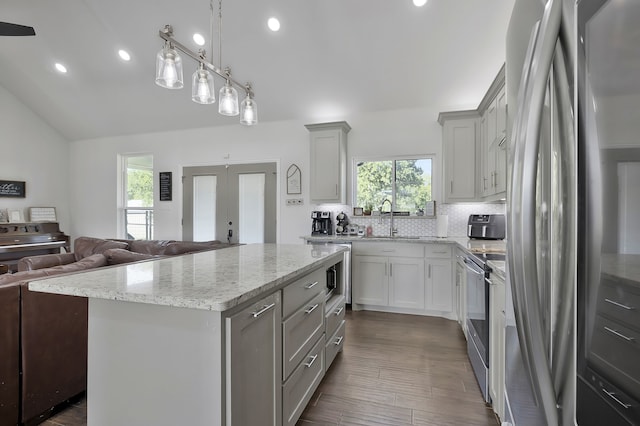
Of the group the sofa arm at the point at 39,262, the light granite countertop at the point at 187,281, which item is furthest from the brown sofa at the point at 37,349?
the sofa arm at the point at 39,262

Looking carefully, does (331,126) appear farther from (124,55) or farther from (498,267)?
(498,267)

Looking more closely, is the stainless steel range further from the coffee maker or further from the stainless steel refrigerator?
the coffee maker

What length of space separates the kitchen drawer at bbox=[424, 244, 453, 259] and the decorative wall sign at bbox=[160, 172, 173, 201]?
4563mm

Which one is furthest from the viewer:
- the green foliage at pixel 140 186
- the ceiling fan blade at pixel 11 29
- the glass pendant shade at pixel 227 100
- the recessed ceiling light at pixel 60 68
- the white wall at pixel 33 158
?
the green foliage at pixel 140 186

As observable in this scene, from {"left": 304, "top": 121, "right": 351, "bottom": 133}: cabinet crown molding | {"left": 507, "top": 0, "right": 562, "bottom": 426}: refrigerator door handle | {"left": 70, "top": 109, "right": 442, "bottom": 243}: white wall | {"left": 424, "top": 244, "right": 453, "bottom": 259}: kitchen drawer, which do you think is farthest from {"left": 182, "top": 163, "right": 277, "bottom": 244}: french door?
{"left": 507, "top": 0, "right": 562, "bottom": 426}: refrigerator door handle

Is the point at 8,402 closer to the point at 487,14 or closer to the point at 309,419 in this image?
the point at 309,419

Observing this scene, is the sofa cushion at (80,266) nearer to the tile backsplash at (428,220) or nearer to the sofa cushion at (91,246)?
the sofa cushion at (91,246)

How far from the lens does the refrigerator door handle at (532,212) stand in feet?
1.57

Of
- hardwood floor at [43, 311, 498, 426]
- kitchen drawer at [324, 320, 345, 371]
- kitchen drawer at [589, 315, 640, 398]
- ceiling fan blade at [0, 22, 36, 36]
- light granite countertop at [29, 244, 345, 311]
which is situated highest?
ceiling fan blade at [0, 22, 36, 36]

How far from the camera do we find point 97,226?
6289mm

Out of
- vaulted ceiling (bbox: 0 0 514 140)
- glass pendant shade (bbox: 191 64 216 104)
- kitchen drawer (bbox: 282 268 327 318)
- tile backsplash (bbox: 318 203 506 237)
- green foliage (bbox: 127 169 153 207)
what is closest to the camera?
kitchen drawer (bbox: 282 268 327 318)

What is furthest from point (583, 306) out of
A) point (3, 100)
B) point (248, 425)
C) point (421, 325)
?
point (3, 100)

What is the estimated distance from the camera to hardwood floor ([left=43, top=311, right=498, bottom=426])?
1.95 meters

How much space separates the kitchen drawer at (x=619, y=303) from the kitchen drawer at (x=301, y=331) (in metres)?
1.31
